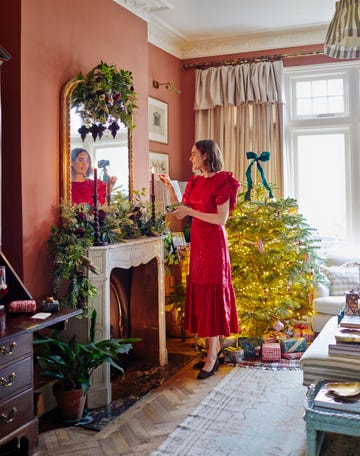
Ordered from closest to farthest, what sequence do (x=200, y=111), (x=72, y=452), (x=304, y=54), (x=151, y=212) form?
(x=72, y=452) < (x=151, y=212) < (x=304, y=54) < (x=200, y=111)

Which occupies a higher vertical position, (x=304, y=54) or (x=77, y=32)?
(x=304, y=54)

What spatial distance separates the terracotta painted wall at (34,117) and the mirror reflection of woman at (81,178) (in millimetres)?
131

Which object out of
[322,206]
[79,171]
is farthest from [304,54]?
[79,171]

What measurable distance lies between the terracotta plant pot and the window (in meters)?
3.28

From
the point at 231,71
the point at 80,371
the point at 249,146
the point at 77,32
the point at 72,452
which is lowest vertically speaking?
the point at 72,452

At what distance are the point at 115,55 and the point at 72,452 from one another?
281 cm

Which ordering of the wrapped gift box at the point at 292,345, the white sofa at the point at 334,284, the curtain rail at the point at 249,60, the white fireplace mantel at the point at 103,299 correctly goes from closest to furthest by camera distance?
the white fireplace mantel at the point at 103,299 → the wrapped gift box at the point at 292,345 → the white sofa at the point at 334,284 → the curtain rail at the point at 249,60

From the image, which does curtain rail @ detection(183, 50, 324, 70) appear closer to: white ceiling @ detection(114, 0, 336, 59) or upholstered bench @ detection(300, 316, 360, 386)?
white ceiling @ detection(114, 0, 336, 59)

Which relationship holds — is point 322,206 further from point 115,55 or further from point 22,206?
point 22,206

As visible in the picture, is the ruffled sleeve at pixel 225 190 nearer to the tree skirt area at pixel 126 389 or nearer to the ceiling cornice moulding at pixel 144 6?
the tree skirt area at pixel 126 389

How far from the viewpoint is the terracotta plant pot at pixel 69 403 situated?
9.37 ft

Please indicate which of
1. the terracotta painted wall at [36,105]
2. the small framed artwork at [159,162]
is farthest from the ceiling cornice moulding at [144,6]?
the small framed artwork at [159,162]

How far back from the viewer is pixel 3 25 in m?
2.93

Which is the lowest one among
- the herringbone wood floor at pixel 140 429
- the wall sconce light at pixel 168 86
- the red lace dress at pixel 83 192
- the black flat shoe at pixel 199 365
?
the herringbone wood floor at pixel 140 429
